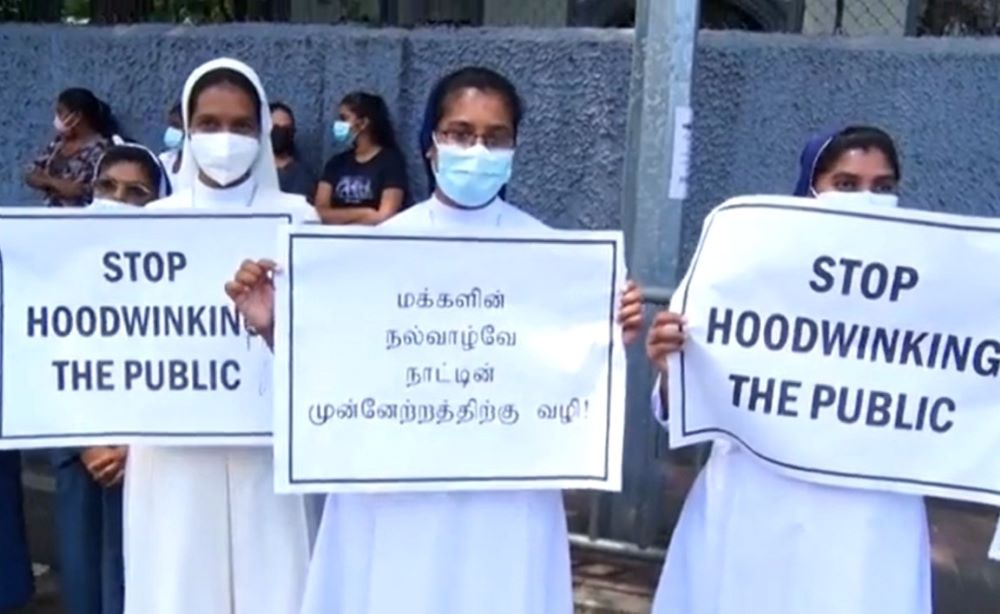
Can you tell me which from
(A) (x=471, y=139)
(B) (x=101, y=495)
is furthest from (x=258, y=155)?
(B) (x=101, y=495)

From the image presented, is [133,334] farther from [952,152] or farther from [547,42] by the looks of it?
[952,152]

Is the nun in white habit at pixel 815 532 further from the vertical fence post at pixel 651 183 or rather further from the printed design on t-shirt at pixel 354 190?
the printed design on t-shirt at pixel 354 190

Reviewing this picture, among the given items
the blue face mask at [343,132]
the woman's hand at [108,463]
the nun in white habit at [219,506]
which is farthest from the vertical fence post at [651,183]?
the blue face mask at [343,132]

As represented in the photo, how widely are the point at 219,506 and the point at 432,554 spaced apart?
55 centimetres

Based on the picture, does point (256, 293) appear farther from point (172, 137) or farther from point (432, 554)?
point (172, 137)

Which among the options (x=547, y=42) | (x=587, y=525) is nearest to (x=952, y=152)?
(x=547, y=42)

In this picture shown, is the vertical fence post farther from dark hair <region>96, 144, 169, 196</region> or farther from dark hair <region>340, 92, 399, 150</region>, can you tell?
dark hair <region>340, 92, 399, 150</region>

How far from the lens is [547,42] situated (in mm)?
6082

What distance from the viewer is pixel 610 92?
19.6ft

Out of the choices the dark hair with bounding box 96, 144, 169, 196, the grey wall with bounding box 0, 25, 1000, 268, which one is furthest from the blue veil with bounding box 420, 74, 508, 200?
the grey wall with bounding box 0, 25, 1000, 268

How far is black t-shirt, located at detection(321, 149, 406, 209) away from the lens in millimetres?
6504

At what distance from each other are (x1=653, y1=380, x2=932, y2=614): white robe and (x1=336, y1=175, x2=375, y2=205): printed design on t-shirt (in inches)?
154

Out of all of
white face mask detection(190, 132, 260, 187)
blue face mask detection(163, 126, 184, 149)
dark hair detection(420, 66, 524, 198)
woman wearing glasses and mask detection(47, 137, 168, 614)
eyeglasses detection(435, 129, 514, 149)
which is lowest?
woman wearing glasses and mask detection(47, 137, 168, 614)

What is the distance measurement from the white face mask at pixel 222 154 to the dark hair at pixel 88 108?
396 centimetres
